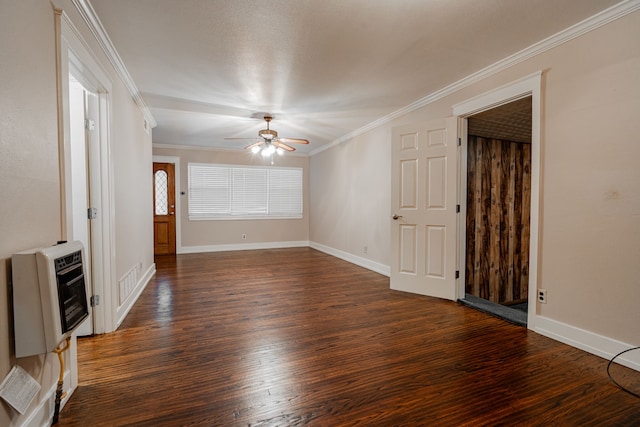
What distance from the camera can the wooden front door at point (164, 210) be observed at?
6.63 m

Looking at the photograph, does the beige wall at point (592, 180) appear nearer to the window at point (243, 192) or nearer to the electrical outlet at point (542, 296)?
the electrical outlet at point (542, 296)

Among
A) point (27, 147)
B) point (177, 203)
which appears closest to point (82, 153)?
point (27, 147)

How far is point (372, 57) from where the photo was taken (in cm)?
275

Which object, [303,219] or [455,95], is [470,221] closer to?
[455,95]

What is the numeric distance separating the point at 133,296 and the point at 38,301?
7.58 feet

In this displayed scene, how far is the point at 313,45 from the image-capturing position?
2547 mm

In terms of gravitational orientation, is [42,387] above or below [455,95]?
below

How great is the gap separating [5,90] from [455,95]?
3.73 m

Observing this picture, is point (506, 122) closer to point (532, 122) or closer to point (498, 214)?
point (532, 122)

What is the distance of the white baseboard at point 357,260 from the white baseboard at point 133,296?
11.2 ft

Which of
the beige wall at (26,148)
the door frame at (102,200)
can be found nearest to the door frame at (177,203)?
the door frame at (102,200)

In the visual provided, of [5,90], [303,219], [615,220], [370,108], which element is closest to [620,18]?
[615,220]

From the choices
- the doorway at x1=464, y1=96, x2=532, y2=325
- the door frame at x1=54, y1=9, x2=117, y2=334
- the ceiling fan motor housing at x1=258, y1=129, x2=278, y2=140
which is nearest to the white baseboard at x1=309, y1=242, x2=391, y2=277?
the doorway at x1=464, y1=96, x2=532, y2=325

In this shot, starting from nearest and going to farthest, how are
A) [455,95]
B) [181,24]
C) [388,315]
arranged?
[181,24], [388,315], [455,95]
